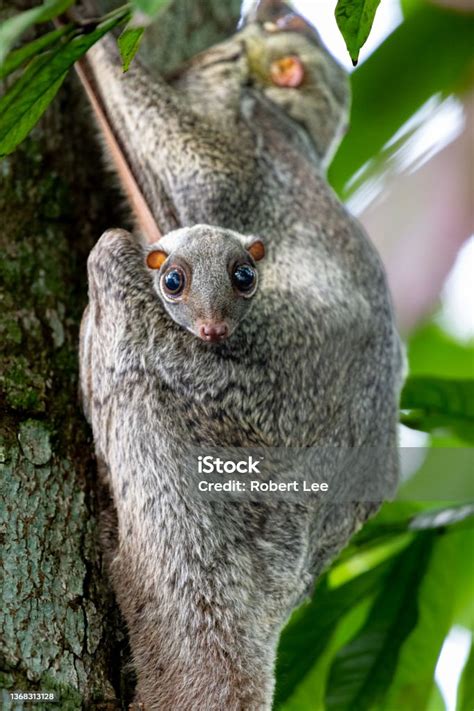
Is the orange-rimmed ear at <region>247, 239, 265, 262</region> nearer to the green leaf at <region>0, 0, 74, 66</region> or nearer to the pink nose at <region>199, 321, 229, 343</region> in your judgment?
the pink nose at <region>199, 321, 229, 343</region>

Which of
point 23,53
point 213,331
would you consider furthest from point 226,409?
point 23,53

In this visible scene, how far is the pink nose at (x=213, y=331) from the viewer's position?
322cm

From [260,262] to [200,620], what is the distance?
153cm

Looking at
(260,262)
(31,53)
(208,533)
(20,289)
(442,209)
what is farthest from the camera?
(260,262)

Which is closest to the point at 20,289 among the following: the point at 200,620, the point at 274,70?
the point at 200,620

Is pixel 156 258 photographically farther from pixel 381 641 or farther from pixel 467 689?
pixel 467 689

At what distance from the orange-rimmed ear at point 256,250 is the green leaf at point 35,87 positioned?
0.99 m

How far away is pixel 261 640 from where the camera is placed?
11.0ft

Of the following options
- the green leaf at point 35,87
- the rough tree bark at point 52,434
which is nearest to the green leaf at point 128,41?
the green leaf at point 35,87

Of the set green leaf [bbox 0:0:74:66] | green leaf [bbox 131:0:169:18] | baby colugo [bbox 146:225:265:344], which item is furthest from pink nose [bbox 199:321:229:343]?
green leaf [bbox 131:0:169:18]

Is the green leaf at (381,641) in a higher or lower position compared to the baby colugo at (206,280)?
lower

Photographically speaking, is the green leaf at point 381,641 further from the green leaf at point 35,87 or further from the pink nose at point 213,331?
the green leaf at point 35,87

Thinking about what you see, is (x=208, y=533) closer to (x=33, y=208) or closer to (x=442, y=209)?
(x=442, y=209)

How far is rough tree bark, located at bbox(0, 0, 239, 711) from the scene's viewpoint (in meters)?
2.84
